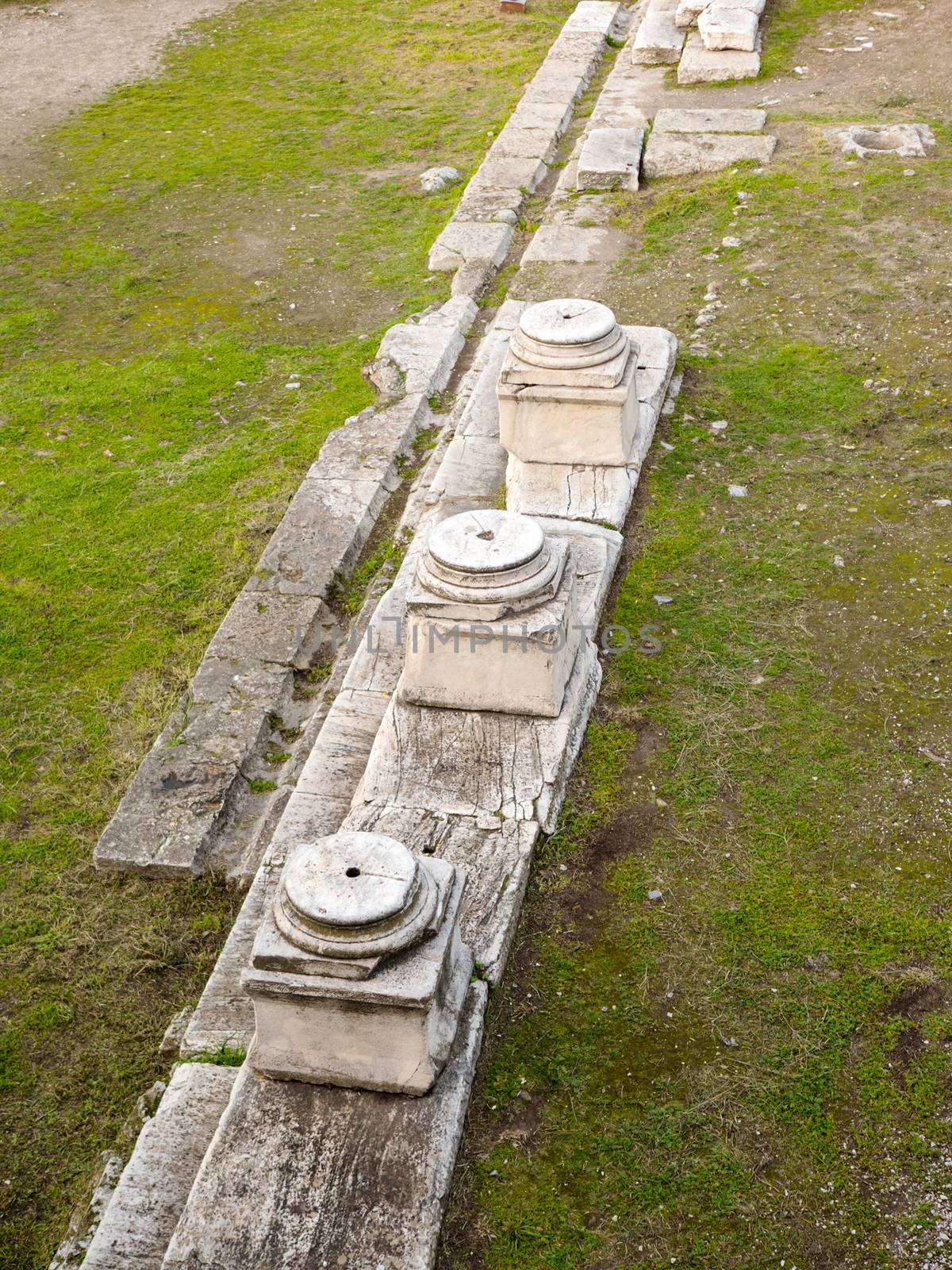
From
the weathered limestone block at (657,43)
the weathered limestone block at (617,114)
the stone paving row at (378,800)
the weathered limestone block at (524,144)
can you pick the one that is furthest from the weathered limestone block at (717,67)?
the stone paving row at (378,800)

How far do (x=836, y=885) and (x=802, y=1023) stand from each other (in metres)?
0.59

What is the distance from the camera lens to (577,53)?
1231cm

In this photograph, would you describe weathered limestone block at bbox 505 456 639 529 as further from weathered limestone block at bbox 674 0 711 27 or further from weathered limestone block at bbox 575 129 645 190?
weathered limestone block at bbox 674 0 711 27

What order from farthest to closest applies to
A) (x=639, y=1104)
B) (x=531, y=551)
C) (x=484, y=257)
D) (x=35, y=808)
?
(x=484, y=257), (x=35, y=808), (x=531, y=551), (x=639, y=1104)

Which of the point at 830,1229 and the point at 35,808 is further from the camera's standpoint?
the point at 35,808

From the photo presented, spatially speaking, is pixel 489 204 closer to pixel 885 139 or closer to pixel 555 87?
pixel 555 87

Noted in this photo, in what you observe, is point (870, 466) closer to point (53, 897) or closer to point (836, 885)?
point (836, 885)

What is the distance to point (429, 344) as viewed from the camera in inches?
315

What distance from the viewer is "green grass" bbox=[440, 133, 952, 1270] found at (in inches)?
128

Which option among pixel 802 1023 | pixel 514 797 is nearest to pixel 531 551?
pixel 514 797

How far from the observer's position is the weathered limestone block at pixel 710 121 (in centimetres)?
974

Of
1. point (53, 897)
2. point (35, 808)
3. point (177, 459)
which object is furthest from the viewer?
point (177, 459)

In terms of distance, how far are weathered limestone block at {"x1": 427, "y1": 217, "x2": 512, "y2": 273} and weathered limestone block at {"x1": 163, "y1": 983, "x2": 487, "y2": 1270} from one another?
270 inches

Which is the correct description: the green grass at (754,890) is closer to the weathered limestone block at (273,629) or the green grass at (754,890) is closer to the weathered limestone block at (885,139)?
the weathered limestone block at (273,629)
